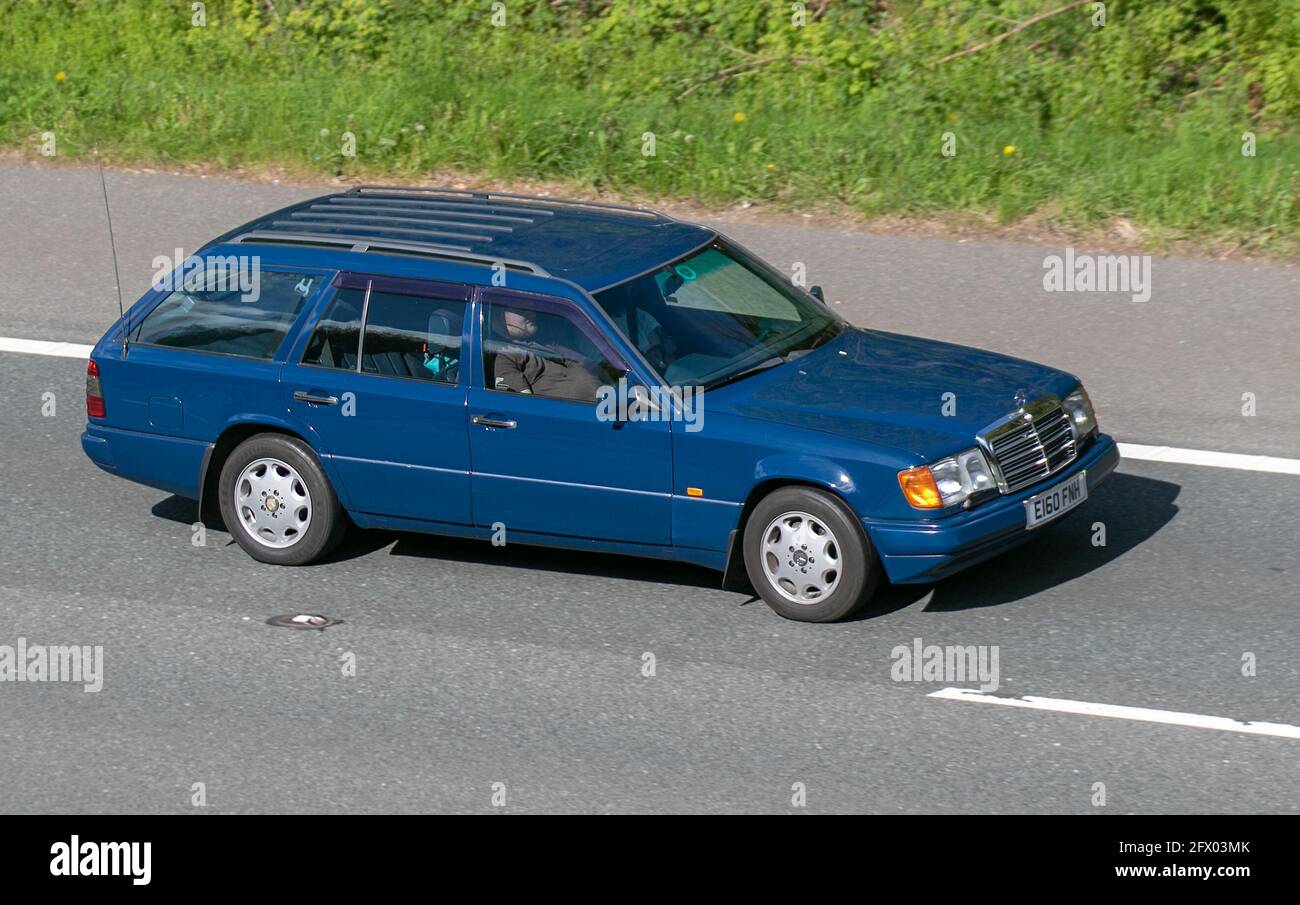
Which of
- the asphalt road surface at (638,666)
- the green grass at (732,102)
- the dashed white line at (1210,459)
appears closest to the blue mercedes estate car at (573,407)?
the asphalt road surface at (638,666)

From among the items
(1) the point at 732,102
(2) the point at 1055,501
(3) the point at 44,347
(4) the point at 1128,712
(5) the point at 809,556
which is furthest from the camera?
Result: (1) the point at 732,102

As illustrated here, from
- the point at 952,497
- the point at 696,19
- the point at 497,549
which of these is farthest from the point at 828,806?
the point at 696,19

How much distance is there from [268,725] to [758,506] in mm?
2254

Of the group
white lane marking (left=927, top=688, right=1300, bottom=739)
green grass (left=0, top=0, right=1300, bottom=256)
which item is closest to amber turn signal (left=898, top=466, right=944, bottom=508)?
white lane marking (left=927, top=688, right=1300, bottom=739)

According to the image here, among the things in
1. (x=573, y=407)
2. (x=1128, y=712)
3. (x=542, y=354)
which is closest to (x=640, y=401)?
(x=573, y=407)

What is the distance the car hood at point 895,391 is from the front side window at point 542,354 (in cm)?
60

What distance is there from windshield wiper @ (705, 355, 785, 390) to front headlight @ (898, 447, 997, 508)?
102cm

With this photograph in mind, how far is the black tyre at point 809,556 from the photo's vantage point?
802 centimetres

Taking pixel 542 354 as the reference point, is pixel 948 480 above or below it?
below

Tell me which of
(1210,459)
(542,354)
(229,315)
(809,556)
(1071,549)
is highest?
(229,315)

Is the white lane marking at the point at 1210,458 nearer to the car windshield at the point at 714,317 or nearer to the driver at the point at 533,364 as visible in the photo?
the car windshield at the point at 714,317

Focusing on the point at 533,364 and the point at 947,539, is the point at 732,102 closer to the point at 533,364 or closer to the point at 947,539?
the point at 533,364

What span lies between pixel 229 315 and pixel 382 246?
0.85m

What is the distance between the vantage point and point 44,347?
12.4 m
